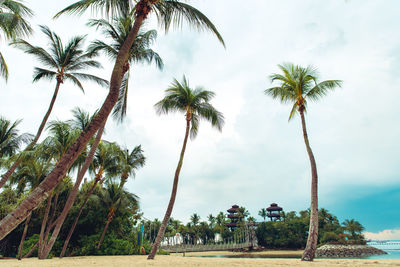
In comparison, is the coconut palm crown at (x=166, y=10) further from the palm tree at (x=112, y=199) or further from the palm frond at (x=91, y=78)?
the palm tree at (x=112, y=199)

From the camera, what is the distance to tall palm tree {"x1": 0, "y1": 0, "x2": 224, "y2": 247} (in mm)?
3379

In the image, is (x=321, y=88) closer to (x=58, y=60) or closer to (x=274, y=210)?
(x=58, y=60)

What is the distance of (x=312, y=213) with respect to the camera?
9609mm

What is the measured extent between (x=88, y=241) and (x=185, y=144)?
1064cm

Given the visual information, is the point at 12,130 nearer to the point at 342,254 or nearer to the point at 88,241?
the point at 88,241

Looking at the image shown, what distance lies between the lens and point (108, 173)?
616 inches

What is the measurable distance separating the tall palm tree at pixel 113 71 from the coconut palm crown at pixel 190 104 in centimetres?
Result: 588

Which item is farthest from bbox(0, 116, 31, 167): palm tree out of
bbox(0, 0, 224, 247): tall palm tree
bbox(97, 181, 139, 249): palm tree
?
bbox(0, 0, 224, 247): tall palm tree

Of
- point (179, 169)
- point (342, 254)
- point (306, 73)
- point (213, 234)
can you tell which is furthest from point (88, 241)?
point (213, 234)

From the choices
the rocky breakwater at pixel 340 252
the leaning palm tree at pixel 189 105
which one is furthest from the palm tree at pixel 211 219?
the leaning palm tree at pixel 189 105

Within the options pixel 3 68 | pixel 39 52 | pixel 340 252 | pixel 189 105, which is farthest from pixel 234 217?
pixel 3 68

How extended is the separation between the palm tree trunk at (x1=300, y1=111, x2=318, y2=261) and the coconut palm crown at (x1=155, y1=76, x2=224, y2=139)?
4694mm

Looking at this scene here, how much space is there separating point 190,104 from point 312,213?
785 centimetres

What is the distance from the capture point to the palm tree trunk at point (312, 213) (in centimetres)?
895
